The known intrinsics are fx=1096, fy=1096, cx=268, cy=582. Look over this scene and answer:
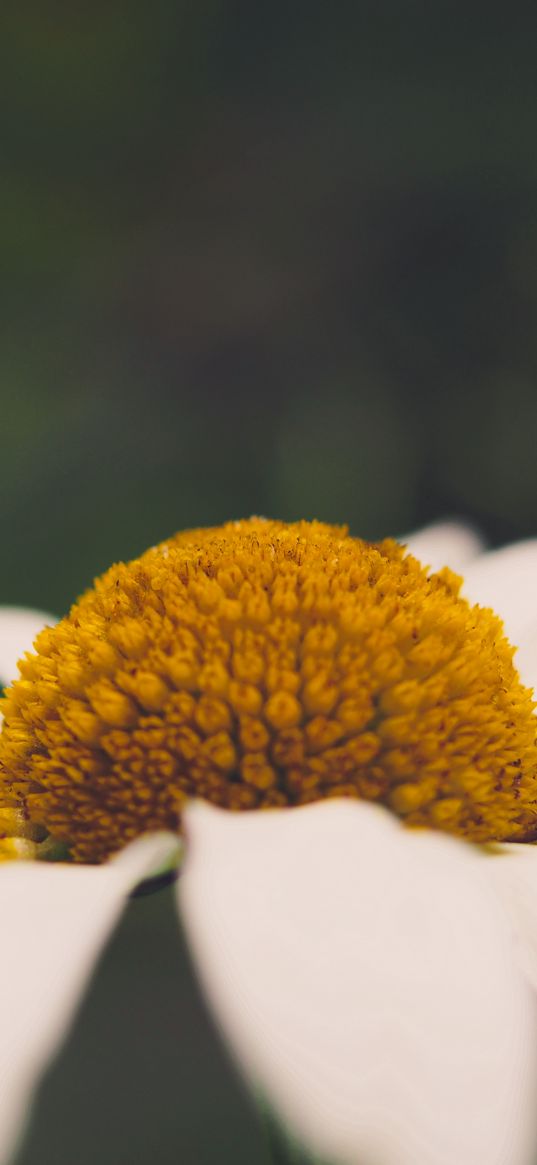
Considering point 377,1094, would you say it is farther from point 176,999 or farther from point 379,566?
point 176,999

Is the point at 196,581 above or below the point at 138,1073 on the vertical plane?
above

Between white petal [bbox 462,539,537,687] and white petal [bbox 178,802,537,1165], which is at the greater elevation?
white petal [bbox 462,539,537,687]

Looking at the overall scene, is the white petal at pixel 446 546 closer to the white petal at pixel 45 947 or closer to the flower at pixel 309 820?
the flower at pixel 309 820

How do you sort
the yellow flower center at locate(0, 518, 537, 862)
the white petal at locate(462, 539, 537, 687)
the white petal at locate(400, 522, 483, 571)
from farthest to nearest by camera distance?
1. the white petal at locate(400, 522, 483, 571)
2. the white petal at locate(462, 539, 537, 687)
3. the yellow flower center at locate(0, 518, 537, 862)

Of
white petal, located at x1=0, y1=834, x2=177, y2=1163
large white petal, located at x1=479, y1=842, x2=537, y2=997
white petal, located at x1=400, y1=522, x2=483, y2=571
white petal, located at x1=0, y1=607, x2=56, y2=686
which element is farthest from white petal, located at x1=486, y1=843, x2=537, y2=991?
white petal, located at x1=400, y1=522, x2=483, y2=571

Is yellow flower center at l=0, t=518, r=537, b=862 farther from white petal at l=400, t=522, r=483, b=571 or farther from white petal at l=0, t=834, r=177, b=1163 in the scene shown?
white petal at l=400, t=522, r=483, b=571

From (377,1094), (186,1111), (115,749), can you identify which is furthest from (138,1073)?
(377,1094)
